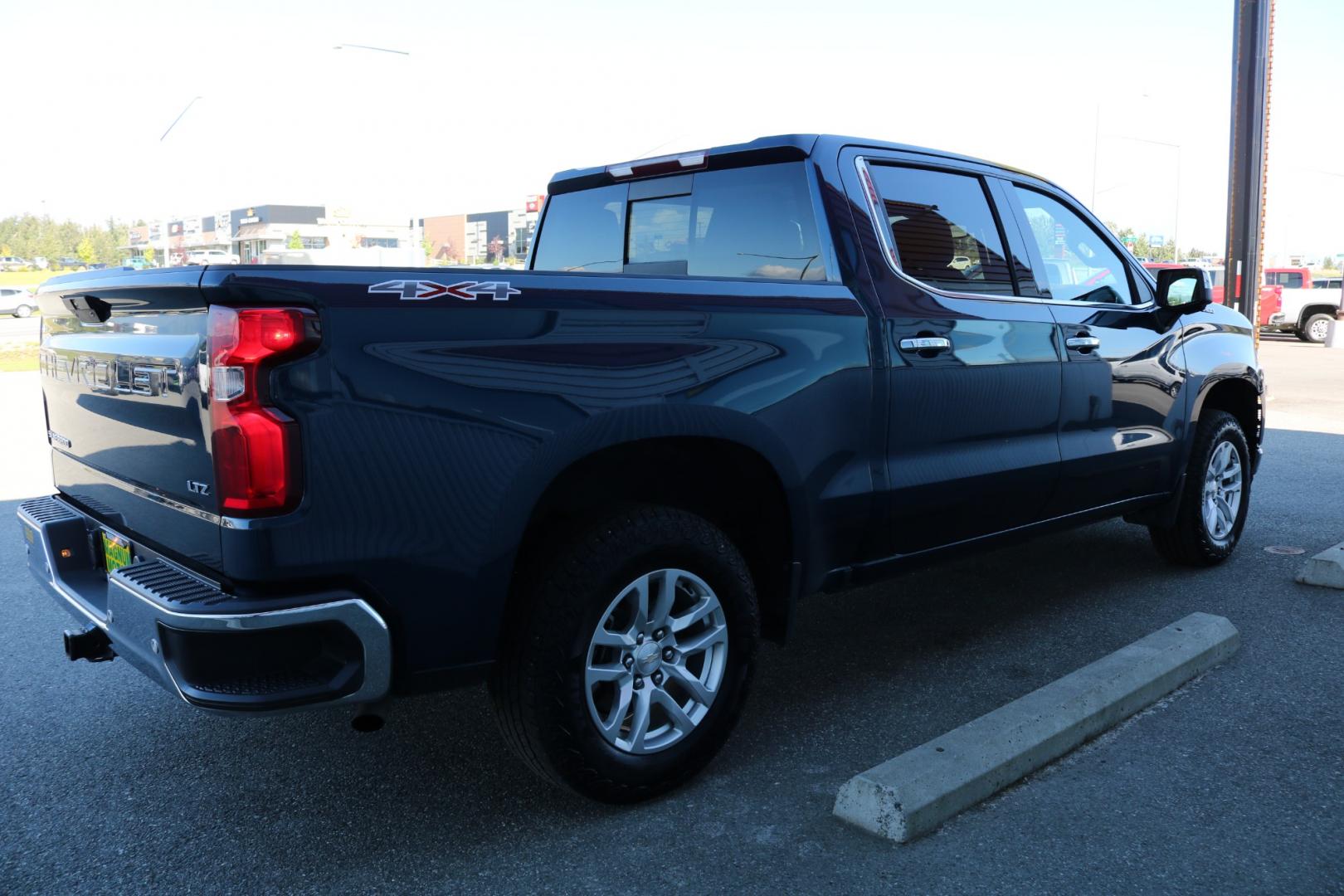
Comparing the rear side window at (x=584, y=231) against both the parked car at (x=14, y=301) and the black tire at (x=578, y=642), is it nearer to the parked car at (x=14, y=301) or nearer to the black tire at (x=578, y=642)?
the black tire at (x=578, y=642)

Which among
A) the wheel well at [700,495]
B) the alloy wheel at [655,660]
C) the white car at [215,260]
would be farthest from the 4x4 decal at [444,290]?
the alloy wheel at [655,660]

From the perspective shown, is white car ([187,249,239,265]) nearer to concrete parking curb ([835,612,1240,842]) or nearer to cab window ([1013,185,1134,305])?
concrete parking curb ([835,612,1240,842])

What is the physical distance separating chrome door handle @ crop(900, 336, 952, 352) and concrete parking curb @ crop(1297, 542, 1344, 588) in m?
2.64

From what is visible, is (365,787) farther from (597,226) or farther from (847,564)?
(597,226)

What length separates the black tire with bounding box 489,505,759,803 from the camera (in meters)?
2.75

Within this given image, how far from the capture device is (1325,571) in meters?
5.11

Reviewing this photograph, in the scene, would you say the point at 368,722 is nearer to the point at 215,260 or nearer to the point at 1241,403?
the point at 215,260

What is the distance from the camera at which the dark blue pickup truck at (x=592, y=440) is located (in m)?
2.37

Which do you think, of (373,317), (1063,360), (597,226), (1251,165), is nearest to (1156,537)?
(1063,360)

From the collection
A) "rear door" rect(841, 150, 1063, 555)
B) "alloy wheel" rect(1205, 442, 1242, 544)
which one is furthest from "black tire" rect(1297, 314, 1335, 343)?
"rear door" rect(841, 150, 1063, 555)

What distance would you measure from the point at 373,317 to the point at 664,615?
1129 mm

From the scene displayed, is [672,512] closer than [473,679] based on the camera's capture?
No

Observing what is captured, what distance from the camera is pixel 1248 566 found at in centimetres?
555

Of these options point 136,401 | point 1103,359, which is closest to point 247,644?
point 136,401
